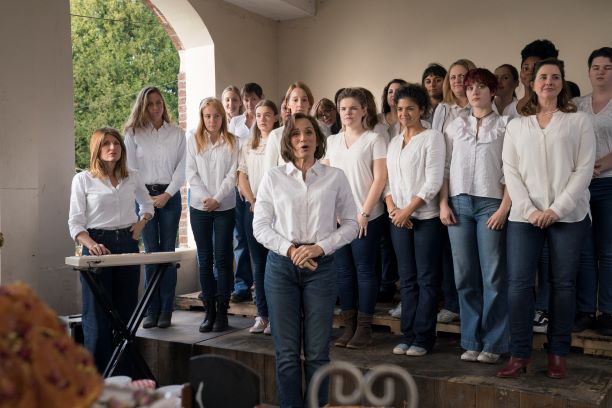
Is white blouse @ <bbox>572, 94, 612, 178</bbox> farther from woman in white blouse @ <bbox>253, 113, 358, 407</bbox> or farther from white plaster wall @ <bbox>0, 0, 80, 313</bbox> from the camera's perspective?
white plaster wall @ <bbox>0, 0, 80, 313</bbox>

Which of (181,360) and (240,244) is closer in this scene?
(181,360)

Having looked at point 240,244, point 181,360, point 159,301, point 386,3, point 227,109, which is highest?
point 386,3

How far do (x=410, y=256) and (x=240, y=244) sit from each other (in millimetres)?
1774

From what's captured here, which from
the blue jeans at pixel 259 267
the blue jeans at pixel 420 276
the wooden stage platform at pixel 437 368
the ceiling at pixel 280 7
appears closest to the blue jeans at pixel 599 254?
the wooden stage platform at pixel 437 368

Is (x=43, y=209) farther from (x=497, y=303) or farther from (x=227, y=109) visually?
(x=497, y=303)

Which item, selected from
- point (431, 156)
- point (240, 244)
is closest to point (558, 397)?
point (431, 156)

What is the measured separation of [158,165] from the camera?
473 cm

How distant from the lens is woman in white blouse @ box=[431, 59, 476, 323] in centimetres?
392

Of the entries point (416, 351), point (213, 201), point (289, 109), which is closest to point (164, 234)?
point (213, 201)

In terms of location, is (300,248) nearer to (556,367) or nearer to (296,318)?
(296,318)

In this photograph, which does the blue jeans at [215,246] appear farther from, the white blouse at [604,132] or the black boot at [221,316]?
the white blouse at [604,132]

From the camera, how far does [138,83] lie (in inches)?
804

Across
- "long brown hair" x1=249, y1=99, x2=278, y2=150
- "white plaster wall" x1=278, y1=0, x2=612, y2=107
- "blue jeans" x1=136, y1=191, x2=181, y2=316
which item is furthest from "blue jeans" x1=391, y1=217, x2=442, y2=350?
"white plaster wall" x1=278, y1=0, x2=612, y2=107

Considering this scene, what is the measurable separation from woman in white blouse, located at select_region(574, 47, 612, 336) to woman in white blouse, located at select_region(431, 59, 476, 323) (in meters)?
0.71
